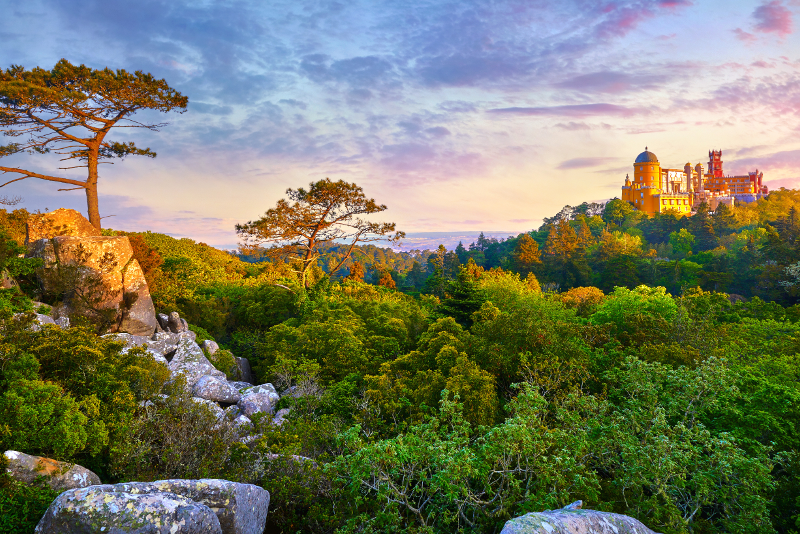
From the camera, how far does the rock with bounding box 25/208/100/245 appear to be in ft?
55.1

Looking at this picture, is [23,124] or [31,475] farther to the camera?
[23,124]

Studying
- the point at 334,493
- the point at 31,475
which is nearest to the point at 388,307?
the point at 334,493

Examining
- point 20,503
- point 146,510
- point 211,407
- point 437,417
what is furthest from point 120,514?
point 437,417

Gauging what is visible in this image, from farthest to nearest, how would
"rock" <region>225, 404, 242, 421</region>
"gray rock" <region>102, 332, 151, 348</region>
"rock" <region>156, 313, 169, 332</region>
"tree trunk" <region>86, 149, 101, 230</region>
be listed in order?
"tree trunk" <region>86, 149, 101, 230</region>
"rock" <region>156, 313, 169, 332</region>
"gray rock" <region>102, 332, 151, 348</region>
"rock" <region>225, 404, 242, 421</region>

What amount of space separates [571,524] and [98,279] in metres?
15.4

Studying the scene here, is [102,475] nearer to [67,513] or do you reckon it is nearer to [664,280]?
[67,513]

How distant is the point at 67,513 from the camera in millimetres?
4395

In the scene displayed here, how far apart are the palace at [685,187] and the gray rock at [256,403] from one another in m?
93.0

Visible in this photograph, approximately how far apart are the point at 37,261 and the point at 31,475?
1147cm

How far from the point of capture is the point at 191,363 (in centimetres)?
1342

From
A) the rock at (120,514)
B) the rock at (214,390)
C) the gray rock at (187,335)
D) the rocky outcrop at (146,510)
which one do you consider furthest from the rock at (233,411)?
the rock at (120,514)

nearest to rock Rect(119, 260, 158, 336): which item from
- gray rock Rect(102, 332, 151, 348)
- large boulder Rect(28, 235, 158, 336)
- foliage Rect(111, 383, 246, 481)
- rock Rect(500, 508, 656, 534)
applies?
large boulder Rect(28, 235, 158, 336)

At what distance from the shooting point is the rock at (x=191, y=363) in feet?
42.0

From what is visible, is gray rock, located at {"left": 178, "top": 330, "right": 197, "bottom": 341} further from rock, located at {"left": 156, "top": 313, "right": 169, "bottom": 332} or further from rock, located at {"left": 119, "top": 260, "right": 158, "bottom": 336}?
rock, located at {"left": 156, "top": 313, "right": 169, "bottom": 332}
